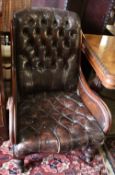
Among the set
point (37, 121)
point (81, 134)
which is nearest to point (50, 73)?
point (37, 121)

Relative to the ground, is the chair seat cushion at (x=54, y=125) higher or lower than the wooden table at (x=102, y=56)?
lower

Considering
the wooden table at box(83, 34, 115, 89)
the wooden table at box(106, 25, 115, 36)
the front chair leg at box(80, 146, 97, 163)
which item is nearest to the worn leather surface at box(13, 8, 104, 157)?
the wooden table at box(83, 34, 115, 89)

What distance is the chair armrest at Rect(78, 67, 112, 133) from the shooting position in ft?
4.86

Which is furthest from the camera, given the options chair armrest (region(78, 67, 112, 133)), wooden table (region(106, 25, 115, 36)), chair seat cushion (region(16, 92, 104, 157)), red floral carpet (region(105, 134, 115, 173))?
wooden table (region(106, 25, 115, 36))

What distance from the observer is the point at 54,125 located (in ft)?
4.81

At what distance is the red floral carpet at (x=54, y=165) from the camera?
166 centimetres

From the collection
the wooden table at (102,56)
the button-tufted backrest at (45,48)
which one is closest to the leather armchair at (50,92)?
the button-tufted backrest at (45,48)

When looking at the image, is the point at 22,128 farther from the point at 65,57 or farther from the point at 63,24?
the point at 63,24

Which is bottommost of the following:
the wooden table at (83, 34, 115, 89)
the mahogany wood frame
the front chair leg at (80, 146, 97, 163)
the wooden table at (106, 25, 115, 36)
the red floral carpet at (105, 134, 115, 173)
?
the red floral carpet at (105, 134, 115, 173)

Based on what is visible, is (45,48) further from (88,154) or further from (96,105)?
(88,154)

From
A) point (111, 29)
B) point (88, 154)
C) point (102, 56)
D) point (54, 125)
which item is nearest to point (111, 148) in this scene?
point (88, 154)

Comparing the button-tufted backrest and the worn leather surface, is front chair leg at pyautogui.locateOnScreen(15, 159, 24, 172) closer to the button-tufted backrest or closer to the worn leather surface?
the worn leather surface

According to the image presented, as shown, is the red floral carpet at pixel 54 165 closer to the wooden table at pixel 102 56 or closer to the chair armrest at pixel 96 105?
the chair armrest at pixel 96 105

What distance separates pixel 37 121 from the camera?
1.48 metres
